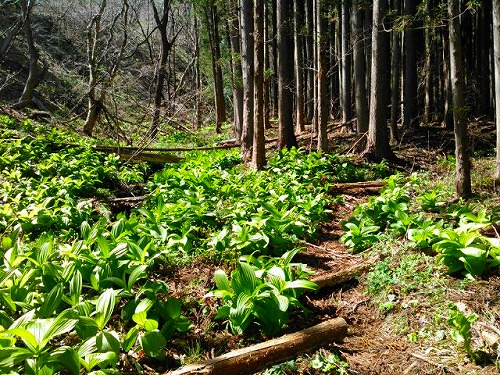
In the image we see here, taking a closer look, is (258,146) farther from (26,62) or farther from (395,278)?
(26,62)

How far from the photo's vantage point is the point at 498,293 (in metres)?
3.38

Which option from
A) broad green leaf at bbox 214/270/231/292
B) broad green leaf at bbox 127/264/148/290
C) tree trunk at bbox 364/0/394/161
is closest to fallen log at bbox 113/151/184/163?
tree trunk at bbox 364/0/394/161

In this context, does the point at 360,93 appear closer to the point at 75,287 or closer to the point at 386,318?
the point at 386,318

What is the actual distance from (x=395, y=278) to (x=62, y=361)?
114 inches

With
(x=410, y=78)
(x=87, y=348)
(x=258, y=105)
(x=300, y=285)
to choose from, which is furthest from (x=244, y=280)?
(x=410, y=78)

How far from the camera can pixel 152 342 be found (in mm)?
2771

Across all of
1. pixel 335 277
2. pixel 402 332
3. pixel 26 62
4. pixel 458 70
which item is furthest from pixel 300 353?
pixel 26 62

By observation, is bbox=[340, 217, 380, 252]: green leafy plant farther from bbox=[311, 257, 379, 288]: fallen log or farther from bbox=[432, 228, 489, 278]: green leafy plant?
bbox=[432, 228, 489, 278]: green leafy plant

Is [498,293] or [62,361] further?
[498,293]

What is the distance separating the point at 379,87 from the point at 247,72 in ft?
10.6

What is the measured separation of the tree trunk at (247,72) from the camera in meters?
10.4

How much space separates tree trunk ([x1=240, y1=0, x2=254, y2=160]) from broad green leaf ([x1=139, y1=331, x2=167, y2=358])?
26.4ft

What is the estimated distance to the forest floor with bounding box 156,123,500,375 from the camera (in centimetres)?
292

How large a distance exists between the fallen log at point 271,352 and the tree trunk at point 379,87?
7.39 meters
